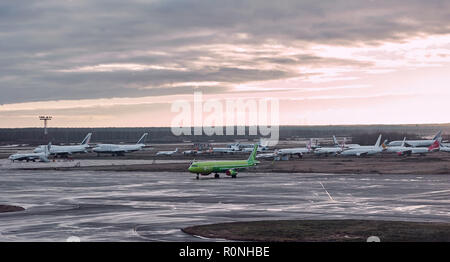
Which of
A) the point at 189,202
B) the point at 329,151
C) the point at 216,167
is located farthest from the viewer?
the point at 329,151

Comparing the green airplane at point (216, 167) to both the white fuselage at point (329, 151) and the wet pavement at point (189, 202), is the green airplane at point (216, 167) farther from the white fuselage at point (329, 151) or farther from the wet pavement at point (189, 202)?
the white fuselage at point (329, 151)

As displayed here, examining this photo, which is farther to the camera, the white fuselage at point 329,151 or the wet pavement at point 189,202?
the white fuselage at point 329,151

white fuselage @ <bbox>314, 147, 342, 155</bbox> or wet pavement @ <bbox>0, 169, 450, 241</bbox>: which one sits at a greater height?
white fuselage @ <bbox>314, 147, 342, 155</bbox>

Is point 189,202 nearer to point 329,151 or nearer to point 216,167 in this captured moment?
point 216,167

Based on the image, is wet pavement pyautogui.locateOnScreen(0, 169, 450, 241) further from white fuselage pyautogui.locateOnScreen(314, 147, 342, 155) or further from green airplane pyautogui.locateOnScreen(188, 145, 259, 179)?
white fuselage pyautogui.locateOnScreen(314, 147, 342, 155)

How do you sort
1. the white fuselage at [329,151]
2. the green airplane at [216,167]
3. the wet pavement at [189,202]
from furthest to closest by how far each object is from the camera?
1. the white fuselage at [329,151]
2. the green airplane at [216,167]
3. the wet pavement at [189,202]

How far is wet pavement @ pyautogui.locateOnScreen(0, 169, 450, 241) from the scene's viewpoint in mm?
47000

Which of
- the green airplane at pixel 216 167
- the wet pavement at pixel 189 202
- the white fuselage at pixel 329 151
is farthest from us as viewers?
the white fuselage at pixel 329 151

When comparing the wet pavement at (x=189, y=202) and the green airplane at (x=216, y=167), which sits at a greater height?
the green airplane at (x=216, y=167)

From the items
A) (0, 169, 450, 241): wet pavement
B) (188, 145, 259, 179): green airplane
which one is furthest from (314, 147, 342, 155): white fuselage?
(188, 145, 259, 179): green airplane

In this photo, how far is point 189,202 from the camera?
65.9m

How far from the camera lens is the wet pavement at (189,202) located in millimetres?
47000

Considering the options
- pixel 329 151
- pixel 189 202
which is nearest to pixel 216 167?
pixel 189 202

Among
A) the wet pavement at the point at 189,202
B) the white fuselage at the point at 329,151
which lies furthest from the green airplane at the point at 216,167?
the white fuselage at the point at 329,151
